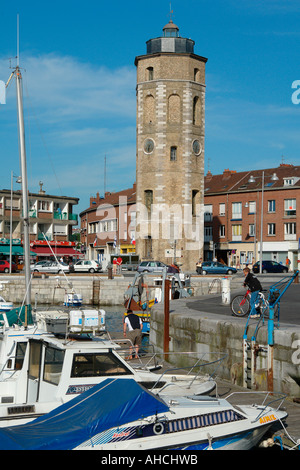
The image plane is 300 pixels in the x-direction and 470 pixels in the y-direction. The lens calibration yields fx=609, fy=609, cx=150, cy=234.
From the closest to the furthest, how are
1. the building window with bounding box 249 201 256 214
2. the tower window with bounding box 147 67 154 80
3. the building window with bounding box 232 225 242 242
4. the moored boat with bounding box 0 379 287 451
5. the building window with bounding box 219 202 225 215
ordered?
the moored boat with bounding box 0 379 287 451, the tower window with bounding box 147 67 154 80, the building window with bounding box 249 201 256 214, the building window with bounding box 232 225 242 242, the building window with bounding box 219 202 225 215

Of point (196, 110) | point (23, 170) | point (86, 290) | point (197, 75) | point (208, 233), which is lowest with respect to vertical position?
point (86, 290)

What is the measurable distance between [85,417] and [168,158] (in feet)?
196

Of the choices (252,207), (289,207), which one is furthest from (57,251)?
(289,207)

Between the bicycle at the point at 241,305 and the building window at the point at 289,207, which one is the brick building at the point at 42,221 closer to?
the building window at the point at 289,207

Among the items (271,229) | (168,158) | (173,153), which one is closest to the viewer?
(168,158)

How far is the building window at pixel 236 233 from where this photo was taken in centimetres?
7651

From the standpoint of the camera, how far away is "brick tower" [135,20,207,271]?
66.8 metres

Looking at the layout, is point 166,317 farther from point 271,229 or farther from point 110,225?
point 110,225

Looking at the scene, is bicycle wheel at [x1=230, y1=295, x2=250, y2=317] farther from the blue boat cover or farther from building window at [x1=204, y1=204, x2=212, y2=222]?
building window at [x1=204, y1=204, x2=212, y2=222]

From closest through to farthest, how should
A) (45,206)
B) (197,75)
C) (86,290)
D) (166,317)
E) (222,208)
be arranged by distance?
1. (166,317)
2. (86,290)
3. (197,75)
4. (45,206)
5. (222,208)

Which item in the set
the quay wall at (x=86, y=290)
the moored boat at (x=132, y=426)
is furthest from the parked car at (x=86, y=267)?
the moored boat at (x=132, y=426)

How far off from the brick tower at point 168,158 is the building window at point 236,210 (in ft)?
31.1

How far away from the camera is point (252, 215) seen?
75.0 m

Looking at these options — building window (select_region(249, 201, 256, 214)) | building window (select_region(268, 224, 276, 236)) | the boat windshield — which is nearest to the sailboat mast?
the boat windshield
